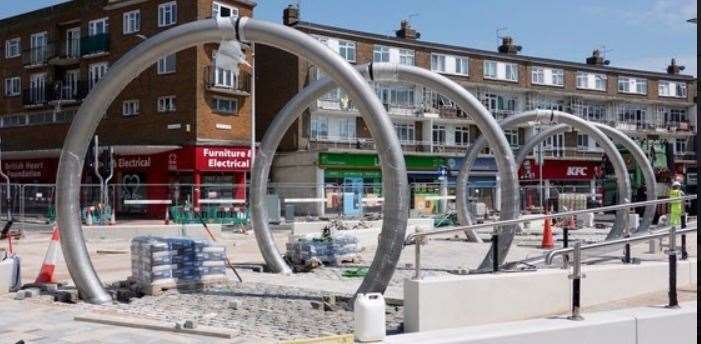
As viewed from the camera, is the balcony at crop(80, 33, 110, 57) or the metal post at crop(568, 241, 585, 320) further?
the balcony at crop(80, 33, 110, 57)

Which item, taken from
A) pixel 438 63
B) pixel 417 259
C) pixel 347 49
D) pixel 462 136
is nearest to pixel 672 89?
pixel 462 136

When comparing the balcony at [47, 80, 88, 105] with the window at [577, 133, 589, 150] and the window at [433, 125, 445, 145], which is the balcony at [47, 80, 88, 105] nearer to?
the window at [433, 125, 445, 145]

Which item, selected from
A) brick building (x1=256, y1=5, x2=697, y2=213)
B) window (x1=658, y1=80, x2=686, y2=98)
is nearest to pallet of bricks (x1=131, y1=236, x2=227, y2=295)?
brick building (x1=256, y1=5, x2=697, y2=213)

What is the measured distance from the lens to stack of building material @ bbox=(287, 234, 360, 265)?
16.3 m

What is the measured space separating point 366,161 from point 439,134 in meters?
9.47

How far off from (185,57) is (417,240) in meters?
35.7

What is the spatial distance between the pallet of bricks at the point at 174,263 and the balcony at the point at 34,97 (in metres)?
41.9

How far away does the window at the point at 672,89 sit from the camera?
74.6 metres

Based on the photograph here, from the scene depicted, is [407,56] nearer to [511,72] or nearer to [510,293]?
[511,72]

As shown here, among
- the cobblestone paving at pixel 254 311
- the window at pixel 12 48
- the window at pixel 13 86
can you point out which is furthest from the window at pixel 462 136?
the cobblestone paving at pixel 254 311

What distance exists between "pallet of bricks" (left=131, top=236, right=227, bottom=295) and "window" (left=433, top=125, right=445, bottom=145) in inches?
1802

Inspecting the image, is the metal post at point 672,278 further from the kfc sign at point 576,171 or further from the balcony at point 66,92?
the kfc sign at point 576,171

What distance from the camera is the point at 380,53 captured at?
5409cm

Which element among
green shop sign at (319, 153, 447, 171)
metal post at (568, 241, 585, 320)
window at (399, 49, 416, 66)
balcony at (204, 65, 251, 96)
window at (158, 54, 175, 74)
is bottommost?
metal post at (568, 241, 585, 320)
